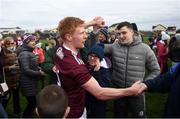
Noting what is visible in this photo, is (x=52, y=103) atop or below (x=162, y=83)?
atop

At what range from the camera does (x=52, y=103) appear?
2.80m

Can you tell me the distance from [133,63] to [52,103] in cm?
303

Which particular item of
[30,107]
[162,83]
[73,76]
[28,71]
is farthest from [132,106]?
[30,107]

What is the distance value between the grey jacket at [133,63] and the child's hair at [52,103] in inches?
114

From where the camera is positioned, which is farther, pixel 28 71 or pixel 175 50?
pixel 28 71

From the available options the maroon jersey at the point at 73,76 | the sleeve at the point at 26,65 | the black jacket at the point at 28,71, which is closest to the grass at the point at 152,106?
the black jacket at the point at 28,71

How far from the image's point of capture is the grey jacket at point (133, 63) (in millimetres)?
5668

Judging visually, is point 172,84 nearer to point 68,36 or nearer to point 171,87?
point 171,87

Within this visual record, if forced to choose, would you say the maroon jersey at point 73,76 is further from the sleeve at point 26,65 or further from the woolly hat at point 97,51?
the sleeve at point 26,65

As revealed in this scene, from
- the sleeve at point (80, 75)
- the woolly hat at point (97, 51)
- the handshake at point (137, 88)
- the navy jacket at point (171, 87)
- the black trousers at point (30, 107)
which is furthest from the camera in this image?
the black trousers at point (30, 107)

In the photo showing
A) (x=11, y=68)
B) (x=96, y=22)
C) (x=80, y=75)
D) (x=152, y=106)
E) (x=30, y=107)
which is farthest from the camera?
(x=152, y=106)

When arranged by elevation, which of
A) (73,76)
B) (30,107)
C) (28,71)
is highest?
(73,76)

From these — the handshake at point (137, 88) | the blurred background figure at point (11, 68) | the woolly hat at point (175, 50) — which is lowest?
the blurred background figure at point (11, 68)

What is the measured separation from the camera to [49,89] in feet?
9.53
